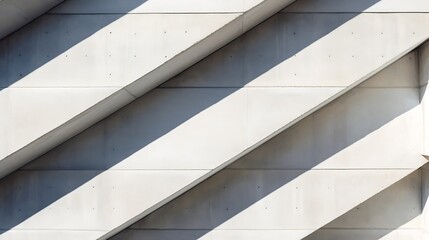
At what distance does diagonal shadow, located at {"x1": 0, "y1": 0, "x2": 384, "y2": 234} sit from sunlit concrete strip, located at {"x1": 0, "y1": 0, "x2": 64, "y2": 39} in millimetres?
1734

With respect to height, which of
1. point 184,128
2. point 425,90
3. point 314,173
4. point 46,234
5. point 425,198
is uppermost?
point 425,90

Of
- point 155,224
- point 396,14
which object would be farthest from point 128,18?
point 396,14

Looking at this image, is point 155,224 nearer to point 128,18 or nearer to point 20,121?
point 20,121

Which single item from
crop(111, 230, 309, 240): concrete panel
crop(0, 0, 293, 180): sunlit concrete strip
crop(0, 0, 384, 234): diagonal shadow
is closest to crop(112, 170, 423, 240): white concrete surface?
crop(111, 230, 309, 240): concrete panel

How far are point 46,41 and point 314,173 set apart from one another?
14.5ft

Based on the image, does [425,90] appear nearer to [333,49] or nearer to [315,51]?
[333,49]

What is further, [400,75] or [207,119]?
[400,75]

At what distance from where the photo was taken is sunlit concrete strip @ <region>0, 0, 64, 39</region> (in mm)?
4633

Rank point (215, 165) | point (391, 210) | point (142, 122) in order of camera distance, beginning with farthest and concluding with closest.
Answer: point (391, 210) < point (142, 122) < point (215, 165)

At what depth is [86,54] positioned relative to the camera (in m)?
4.85

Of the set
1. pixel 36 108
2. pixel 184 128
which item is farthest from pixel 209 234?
pixel 36 108

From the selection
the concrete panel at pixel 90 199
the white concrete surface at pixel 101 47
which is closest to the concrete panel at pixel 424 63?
the white concrete surface at pixel 101 47

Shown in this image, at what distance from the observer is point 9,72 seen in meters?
4.84

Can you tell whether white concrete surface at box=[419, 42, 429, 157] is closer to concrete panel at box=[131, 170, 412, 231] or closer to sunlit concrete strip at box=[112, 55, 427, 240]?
sunlit concrete strip at box=[112, 55, 427, 240]
